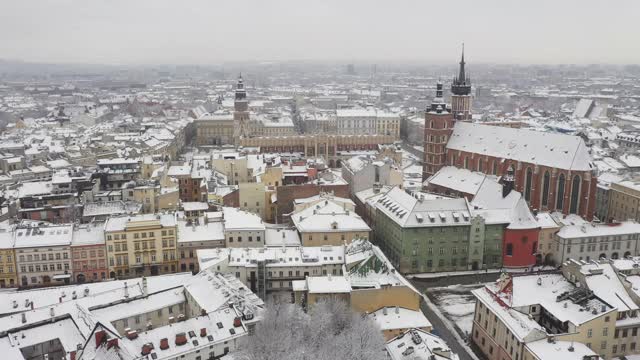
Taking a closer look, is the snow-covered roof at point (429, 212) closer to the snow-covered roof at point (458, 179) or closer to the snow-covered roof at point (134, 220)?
the snow-covered roof at point (458, 179)

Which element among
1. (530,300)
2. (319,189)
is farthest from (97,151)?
(530,300)

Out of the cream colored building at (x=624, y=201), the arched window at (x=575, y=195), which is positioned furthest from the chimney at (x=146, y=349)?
the cream colored building at (x=624, y=201)

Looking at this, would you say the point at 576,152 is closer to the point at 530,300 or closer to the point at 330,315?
the point at 530,300

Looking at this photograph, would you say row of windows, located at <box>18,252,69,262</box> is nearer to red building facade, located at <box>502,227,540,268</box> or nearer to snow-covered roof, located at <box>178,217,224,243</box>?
snow-covered roof, located at <box>178,217,224,243</box>

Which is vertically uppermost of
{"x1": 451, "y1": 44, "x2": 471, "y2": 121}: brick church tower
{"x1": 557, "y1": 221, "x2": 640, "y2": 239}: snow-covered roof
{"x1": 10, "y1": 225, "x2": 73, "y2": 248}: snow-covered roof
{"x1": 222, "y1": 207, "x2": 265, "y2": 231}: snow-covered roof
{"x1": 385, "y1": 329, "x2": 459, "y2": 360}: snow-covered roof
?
{"x1": 451, "y1": 44, "x2": 471, "y2": 121}: brick church tower

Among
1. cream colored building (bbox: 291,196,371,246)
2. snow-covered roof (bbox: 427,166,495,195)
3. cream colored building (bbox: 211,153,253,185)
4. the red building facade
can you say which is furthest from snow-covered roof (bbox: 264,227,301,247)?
cream colored building (bbox: 211,153,253,185)

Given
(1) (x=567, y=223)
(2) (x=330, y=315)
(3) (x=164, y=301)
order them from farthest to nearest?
(1) (x=567, y=223) < (3) (x=164, y=301) < (2) (x=330, y=315)

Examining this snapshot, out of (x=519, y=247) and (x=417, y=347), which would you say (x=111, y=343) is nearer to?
(x=417, y=347)
